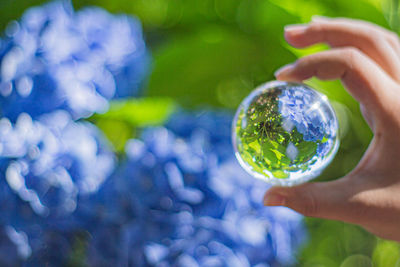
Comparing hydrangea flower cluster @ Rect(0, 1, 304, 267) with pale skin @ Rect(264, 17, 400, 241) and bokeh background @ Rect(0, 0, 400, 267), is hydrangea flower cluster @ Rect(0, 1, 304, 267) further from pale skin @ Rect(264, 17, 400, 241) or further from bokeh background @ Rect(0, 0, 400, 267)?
pale skin @ Rect(264, 17, 400, 241)

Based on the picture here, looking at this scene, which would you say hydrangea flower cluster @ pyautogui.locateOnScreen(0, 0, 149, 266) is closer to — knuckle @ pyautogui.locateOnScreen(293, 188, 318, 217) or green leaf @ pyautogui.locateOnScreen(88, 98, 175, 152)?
green leaf @ pyautogui.locateOnScreen(88, 98, 175, 152)

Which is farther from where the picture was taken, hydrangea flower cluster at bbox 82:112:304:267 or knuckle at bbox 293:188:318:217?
hydrangea flower cluster at bbox 82:112:304:267

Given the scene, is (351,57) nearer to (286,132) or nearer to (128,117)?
(286,132)

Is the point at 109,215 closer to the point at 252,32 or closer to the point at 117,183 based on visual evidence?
the point at 117,183

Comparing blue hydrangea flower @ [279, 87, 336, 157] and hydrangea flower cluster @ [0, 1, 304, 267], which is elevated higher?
blue hydrangea flower @ [279, 87, 336, 157]

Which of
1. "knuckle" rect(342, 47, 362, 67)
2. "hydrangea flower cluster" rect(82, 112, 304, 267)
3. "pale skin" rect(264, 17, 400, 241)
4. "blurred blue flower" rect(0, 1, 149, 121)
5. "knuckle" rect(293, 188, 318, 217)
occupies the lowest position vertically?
"hydrangea flower cluster" rect(82, 112, 304, 267)

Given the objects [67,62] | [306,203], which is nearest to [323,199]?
[306,203]

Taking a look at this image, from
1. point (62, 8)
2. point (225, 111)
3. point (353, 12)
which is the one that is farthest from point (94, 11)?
point (353, 12)

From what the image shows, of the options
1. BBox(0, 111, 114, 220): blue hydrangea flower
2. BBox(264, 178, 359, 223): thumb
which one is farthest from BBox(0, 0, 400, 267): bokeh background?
BBox(264, 178, 359, 223): thumb
